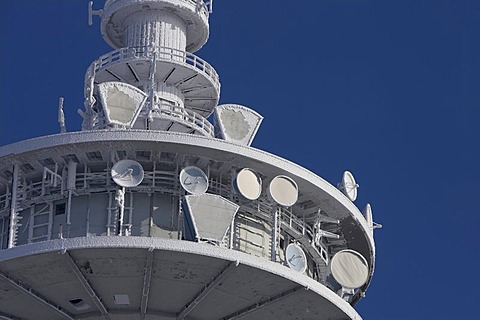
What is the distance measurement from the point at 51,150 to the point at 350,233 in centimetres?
1241

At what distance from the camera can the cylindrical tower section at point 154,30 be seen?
2408 inches

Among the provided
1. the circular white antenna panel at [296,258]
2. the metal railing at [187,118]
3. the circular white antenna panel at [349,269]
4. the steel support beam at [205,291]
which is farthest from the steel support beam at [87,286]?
the metal railing at [187,118]

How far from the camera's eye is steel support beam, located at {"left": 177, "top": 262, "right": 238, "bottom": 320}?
1940 inches

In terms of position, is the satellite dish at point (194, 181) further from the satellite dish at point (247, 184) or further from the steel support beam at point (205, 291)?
the steel support beam at point (205, 291)

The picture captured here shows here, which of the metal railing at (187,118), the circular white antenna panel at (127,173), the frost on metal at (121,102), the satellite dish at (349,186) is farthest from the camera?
the metal railing at (187,118)

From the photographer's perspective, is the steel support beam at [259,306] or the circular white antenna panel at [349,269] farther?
the circular white antenna panel at [349,269]

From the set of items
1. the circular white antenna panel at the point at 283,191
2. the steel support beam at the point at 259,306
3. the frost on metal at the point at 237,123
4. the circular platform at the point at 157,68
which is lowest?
the steel support beam at the point at 259,306

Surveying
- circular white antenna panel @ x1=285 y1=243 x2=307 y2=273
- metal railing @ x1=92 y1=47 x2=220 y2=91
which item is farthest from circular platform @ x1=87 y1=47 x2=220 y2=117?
circular white antenna panel @ x1=285 y1=243 x2=307 y2=273

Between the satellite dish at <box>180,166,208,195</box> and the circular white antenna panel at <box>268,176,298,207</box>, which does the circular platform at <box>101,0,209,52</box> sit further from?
the circular white antenna panel at <box>268,176,298,207</box>

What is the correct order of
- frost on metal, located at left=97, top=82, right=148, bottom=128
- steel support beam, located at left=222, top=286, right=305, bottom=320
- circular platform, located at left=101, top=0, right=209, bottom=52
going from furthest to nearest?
circular platform, located at left=101, top=0, right=209, bottom=52
frost on metal, located at left=97, top=82, right=148, bottom=128
steel support beam, located at left=222, top=286, right=305, bottom=320

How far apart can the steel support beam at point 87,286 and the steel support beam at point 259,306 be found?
4.58m

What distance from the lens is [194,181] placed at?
50.6m

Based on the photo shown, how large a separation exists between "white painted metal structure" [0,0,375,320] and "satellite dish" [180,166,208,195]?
5 cm

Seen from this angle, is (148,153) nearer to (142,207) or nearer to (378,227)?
(142,207)
